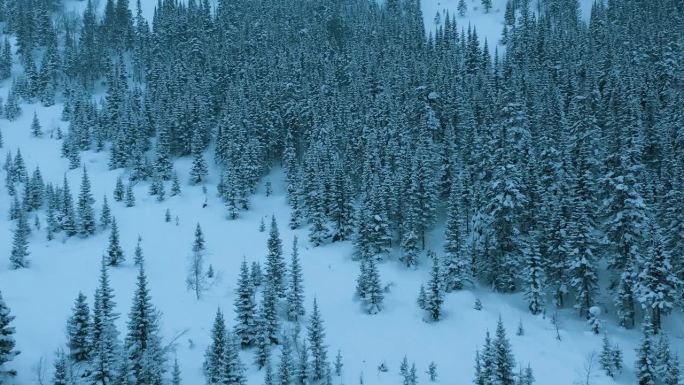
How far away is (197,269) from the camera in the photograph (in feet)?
192

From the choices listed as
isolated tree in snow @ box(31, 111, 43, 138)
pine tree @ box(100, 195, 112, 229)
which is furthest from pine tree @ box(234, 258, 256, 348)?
isolated tree in snow @ box(31, 111, 43, 138)

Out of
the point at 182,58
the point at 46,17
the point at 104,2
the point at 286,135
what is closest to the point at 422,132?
the point at 286,135

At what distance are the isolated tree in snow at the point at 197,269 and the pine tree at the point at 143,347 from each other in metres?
13.9

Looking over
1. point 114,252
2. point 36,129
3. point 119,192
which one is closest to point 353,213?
point 114,252

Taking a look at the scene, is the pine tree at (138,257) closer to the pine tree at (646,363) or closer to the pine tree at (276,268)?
the pine tree at (276,268)

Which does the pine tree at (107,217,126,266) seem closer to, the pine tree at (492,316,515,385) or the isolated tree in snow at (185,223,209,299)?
the isolated tree in snow at (185,223,209,299)

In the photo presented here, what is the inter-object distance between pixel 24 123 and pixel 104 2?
97.4 meters

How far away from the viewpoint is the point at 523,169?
61.5 m

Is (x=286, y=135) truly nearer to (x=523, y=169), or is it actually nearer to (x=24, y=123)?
(x=523, y=169)

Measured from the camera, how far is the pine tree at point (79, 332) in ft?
138

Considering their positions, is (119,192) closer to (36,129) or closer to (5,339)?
(36,129)

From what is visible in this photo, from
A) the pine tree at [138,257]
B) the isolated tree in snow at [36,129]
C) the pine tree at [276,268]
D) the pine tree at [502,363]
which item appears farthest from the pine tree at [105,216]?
the pine tree at [502,363]

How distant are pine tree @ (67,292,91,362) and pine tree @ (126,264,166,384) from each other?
3.94m

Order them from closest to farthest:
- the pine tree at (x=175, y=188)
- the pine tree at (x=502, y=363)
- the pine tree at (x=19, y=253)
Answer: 1. the pine tree at (x=502, y=363)
2. the pine tree at (x=19, y=253)
3. the pine tree at (x=175, y=188)
